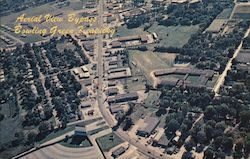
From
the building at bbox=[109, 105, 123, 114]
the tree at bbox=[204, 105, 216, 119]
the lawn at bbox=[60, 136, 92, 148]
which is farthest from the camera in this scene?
the building at bbox=[109, 105, 123, 114]

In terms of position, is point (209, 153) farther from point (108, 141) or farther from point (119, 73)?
point (119, 73)

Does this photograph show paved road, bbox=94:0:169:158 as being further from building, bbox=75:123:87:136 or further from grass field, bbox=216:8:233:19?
grass field, bbox=216:8:233:19

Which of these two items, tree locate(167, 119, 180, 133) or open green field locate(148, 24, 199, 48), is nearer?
tree locate(167, 119, 180, 133)

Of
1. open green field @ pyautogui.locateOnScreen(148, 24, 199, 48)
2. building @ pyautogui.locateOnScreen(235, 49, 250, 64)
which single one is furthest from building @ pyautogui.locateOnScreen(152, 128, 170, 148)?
open green field @ pyautogui.locateOnScreen(148, 24, 199, 48)

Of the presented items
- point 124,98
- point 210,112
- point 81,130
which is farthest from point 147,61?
point 81,130

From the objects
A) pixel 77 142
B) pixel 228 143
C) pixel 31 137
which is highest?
pixel 228 143

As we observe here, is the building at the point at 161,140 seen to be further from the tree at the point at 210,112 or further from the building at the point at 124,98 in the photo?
the building at the point at 124,98

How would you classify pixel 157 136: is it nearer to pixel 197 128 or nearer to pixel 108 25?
pixel 197 128
